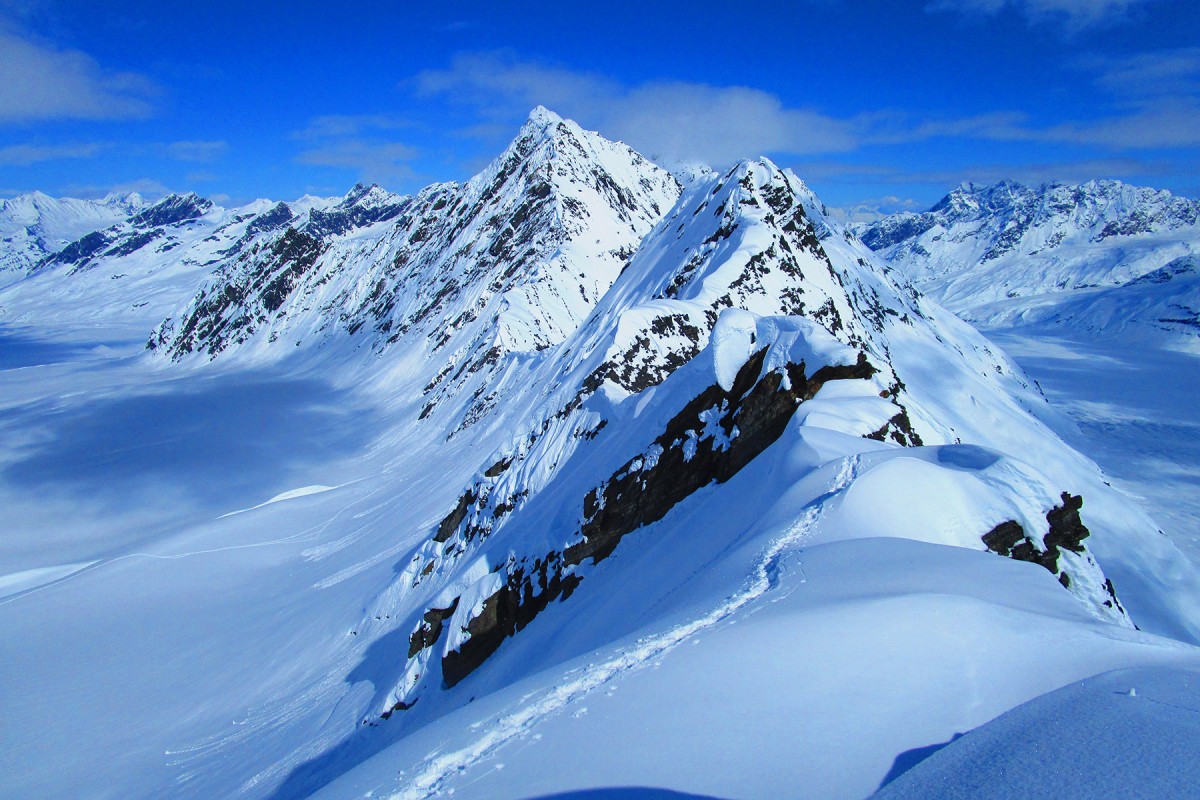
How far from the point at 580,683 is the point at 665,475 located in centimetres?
1037

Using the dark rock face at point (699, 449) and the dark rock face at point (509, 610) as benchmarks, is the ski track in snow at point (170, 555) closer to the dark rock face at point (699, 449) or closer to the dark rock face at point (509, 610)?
the dark rock face at point (509, 610)

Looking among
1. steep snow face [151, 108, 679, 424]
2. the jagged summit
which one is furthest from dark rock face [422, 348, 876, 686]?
the jagged summit

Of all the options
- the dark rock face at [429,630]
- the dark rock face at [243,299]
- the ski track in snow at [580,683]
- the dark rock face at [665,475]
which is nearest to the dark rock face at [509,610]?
the dark rock face at [665,475]

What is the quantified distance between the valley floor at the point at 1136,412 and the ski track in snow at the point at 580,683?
201ft

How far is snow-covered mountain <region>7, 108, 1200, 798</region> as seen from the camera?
515cm

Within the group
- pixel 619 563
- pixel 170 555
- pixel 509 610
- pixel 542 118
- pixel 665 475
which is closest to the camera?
pixel 619 563

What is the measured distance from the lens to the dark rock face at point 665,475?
14.3 metres

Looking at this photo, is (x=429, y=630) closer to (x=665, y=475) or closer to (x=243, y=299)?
(x=665, y=475)

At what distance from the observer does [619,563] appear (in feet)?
48.8

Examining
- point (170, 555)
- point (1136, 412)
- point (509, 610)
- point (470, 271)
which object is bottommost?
point (1136, 412)

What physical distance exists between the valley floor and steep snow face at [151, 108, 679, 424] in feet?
211

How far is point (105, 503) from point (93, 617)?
29976 millimetres

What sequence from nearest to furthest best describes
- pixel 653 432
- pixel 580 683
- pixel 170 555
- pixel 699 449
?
pixel 580 683
pixel 699 449
pixel 653 432
pixel 170 555

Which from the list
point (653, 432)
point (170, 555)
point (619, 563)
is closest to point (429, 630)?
point (619, 563)
